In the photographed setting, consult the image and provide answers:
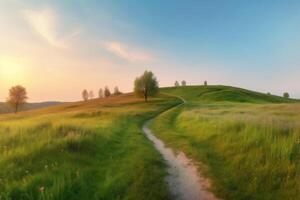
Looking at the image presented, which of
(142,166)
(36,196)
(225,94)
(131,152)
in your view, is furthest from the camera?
(225,94)

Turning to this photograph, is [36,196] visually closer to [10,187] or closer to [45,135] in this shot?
[10,187]

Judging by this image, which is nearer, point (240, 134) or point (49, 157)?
point (49, 157)

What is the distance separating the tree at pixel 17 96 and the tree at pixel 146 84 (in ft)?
114

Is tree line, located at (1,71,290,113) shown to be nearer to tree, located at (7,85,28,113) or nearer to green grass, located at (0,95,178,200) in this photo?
tree, located at (7,85,28,113)

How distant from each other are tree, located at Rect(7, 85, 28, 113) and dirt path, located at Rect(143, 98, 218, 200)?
68447mm

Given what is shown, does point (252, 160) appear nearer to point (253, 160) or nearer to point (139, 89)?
point (253, 160)

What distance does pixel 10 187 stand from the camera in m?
7.27

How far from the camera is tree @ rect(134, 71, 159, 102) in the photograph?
216ft

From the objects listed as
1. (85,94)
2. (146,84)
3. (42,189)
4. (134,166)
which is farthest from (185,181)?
(85,94)

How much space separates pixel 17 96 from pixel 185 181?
72082mm

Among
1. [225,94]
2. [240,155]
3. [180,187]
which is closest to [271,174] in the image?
[240,155]

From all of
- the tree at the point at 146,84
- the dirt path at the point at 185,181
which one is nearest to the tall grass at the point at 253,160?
the dirt path at the point at 185,181

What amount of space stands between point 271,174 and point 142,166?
517cm

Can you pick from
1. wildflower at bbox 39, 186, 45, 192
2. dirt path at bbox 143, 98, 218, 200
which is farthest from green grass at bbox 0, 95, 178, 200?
dirt path at bbox 143, 98, 218, 200
